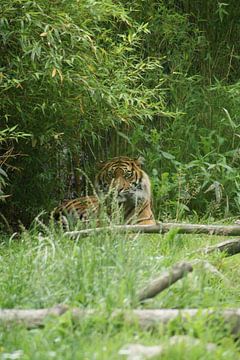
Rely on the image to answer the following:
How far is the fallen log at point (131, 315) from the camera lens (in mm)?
3566

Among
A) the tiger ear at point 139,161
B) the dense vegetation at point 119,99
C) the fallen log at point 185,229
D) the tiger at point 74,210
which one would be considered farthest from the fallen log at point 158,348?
the tiger ear at point 139,161

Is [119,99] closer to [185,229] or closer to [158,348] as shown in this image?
[185,229]

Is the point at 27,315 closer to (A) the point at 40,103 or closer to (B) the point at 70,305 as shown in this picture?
(B) the point at 70,305

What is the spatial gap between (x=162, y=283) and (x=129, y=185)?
388 centimetres

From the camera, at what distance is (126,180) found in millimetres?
7680

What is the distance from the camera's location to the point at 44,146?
25.4 feet

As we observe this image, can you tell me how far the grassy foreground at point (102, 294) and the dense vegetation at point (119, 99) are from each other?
191 centimetres

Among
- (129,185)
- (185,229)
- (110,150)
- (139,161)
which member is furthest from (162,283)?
(110,150)

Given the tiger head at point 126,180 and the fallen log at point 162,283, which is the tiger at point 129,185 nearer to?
the tiger head at point 126,180

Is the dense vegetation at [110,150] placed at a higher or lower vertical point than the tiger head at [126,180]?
higher

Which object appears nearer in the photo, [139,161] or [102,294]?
[102,294]

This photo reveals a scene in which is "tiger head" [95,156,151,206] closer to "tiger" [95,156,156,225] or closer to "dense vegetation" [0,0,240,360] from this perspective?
"tiger" [95,156,156,225]

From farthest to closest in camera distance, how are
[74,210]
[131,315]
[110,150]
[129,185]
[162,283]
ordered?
[110,150], [129,185], [74,210], [162,283], [131,315]

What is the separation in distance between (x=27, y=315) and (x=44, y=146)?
13.9 ft
